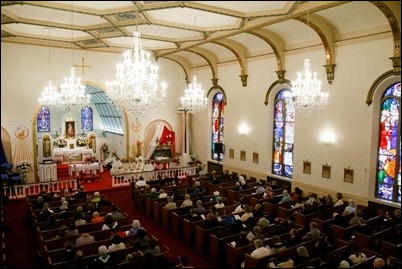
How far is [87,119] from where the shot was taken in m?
23.4

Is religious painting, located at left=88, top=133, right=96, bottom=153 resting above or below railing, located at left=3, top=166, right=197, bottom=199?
above

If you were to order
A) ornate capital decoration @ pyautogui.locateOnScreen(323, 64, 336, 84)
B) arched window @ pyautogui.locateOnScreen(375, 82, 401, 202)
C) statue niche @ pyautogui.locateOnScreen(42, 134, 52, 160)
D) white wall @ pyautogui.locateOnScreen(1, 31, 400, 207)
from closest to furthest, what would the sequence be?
arched window @ pyautogui.locateOnScreen(375, 82, 401, 202)
white wall @ pyautogui.locateOnScreen(1, 31, 400, 207)
ornate capital decoration @ pyautogui.locateOnScreen(323, 64, 336, 84)
statue niche @ pyautogui.locateOnScreen(42, 134, 52, 160)

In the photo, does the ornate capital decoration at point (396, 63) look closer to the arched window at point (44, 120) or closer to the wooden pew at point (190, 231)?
the wooden pew at point (190, 231)

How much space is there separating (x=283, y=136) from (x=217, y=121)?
4.84 meters

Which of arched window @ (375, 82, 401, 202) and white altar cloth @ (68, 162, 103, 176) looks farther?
white altar cloth @ (68, 162, 103, 176)

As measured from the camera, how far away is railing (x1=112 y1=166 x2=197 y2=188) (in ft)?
52.4

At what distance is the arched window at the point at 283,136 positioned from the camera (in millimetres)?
14555

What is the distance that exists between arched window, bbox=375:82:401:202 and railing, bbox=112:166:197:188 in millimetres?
9183

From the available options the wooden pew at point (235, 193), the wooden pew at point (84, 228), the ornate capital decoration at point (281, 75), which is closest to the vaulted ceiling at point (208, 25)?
the ornate capital decoration at point (281, 75)

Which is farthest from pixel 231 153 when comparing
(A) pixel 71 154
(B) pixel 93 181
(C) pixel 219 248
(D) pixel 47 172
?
(A) pixel 71 154

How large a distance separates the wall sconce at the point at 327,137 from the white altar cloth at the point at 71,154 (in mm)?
13545

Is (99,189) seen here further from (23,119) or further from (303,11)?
(303,11)

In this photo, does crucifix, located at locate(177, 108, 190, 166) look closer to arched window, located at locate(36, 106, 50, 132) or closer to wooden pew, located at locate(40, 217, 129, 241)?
arched window, located at locate(36, 106, 50, 132)

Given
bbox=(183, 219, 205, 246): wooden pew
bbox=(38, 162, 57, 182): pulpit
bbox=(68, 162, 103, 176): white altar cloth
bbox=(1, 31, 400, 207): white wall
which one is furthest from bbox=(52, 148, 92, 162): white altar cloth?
bbox=(183, 219, 205, 246): wooden pew
